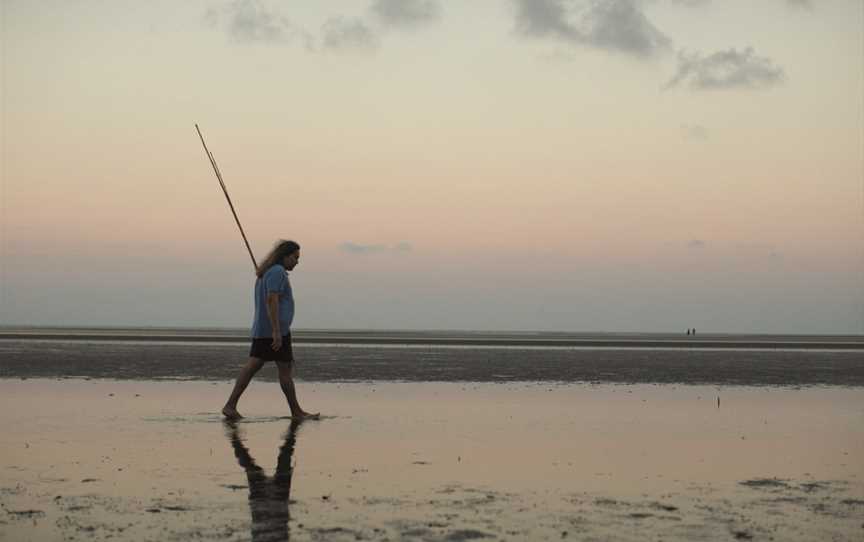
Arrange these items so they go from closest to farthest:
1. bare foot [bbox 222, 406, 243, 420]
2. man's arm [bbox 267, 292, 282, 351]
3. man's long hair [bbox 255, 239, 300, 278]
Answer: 1. bare foot [bbox 222, 406, 243, 420]
2. man's arm [bbox 267, 292, 282, 351]
3. man's long hair [bbox 255, 239, 300, 278]

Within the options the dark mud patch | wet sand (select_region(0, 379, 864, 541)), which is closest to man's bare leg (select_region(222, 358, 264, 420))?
wet sand (select_region(0, 379, 864, 541))

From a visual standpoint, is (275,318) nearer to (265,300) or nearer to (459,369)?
(265,300)

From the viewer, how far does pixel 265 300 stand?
13844mm

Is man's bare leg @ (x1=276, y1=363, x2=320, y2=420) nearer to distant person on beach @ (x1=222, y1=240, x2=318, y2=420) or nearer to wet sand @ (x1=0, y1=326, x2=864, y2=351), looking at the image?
distant person on beach @ (x1=222, y1=240, x2=318, y2=420)

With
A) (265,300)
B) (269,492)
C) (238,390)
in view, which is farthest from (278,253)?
(269,492)

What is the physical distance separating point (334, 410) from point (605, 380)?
8.92 metres

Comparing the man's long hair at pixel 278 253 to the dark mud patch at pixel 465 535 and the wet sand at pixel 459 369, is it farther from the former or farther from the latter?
the dark mud patch at pixel 465 535

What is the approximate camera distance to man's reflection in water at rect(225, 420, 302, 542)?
6414 mm

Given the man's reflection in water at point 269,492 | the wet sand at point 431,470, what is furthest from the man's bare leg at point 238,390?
the man's reflection in water at point 269,492

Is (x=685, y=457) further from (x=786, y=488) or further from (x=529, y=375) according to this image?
(x=529, y=375)

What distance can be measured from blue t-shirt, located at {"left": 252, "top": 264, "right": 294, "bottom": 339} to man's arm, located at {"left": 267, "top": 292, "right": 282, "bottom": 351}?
0.08m

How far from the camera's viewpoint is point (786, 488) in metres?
8.32

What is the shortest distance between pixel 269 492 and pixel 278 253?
21.1ft

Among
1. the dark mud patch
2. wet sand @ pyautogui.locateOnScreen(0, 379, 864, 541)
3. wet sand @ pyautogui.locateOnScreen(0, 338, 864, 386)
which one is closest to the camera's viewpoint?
the dark mud patch
